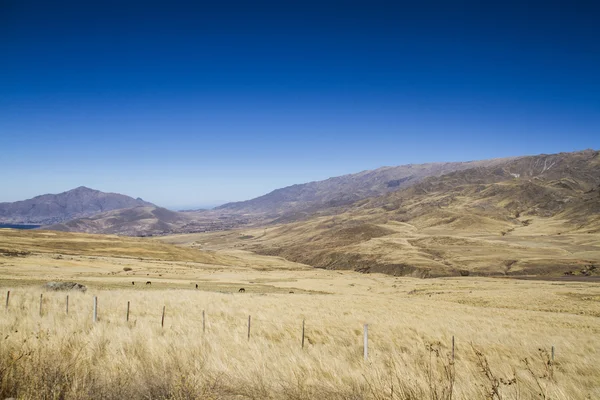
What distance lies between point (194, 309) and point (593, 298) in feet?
174

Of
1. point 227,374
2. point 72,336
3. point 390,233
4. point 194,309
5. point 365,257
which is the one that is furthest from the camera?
point 390,233

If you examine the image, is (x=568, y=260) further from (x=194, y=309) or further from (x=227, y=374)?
(x=227, y=374)

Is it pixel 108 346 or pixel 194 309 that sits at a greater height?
pixel 108 346

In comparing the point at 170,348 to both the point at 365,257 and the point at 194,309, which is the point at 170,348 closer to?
the point at 194,309

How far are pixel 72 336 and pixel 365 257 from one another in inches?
5327

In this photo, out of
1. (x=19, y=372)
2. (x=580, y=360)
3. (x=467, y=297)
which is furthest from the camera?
(x=467, y=297)

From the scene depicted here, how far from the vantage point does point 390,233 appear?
18862cm

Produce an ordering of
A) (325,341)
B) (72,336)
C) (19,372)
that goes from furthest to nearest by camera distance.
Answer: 1. (325,341)
2. (72,336)
3. (19,372)

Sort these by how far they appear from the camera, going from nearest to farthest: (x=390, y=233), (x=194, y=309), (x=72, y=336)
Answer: (x=72, y=336) < (x=194, y=309) < (x=390, y=233)

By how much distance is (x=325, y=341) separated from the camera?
647 inches

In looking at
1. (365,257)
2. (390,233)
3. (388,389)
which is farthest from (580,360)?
(390,233)

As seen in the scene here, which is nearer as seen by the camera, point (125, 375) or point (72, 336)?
point (125, 375)

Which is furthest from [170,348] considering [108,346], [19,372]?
[19,372]

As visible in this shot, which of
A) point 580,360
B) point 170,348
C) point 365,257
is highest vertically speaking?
point 170,348
